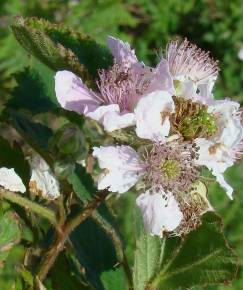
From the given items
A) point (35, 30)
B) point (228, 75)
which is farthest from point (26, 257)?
point (228, 75)

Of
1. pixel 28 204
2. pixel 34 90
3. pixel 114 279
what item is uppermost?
pixel 34 90

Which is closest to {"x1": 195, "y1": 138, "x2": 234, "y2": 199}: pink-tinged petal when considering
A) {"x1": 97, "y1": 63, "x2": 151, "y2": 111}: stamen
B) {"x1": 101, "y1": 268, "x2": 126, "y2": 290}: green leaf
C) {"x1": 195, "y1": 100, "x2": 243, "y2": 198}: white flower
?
{"x1": 195, "y1": 100, "x2": 243, "y2": 198}: white flower

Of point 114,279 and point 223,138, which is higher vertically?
point 223,138

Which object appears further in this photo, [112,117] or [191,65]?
[191,65]

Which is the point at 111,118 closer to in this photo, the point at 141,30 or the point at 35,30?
the point at 35,30

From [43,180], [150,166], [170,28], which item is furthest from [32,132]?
[170,28]

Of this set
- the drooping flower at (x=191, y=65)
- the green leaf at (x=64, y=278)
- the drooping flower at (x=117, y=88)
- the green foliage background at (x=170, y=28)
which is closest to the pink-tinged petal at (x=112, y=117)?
the drooping flower at (x=117, y=88)

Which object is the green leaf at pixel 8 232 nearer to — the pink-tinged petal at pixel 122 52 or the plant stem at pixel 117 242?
the plant stem at pixel 117 242

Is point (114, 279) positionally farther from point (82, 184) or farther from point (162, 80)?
point (162, 80)
